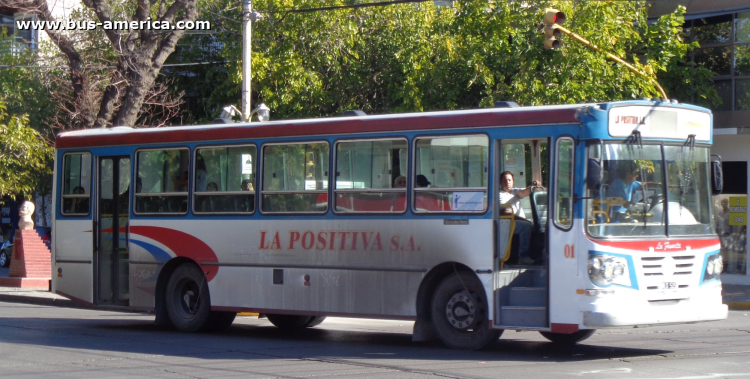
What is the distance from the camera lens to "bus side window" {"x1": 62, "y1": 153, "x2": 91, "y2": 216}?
14492 millimetres

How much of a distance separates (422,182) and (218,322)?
4296 mm

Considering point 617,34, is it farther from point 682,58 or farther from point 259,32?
point 259,32

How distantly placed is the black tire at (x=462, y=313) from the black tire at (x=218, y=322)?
153 inches

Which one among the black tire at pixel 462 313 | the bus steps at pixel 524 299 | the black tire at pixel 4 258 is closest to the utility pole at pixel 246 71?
the black tire at pixel 462 313

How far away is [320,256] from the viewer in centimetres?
1188

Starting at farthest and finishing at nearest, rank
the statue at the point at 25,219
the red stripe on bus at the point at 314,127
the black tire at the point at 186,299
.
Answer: the statue at the point at 25,219
the black tire at the point at 186,299
the red stripe on bus at the point at 314,127

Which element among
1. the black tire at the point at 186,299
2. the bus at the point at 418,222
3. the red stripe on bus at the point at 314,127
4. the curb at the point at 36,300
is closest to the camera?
the bus at the point at 418,222

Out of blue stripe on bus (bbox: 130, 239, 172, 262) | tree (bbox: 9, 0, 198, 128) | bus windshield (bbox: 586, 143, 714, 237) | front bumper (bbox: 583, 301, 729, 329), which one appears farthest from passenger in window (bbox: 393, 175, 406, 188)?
tree (bbox: 9, 0, 198, 128)

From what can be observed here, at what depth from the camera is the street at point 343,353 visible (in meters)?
9.20

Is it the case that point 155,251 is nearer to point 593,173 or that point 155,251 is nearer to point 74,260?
point 74,260

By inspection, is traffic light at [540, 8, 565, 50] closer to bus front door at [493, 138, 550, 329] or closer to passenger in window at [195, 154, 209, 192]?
bus front door at [493, 138, 550, 329]

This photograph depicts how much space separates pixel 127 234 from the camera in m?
14.0

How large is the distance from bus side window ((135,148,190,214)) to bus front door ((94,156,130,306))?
11.1 inches

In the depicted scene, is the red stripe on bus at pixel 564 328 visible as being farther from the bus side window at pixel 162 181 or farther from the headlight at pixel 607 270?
the bus side window at pixel 162 181
